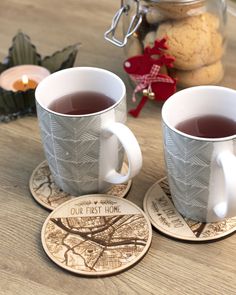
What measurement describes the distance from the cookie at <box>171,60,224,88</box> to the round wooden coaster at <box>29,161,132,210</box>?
171mm

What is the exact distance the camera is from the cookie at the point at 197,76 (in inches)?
29.7

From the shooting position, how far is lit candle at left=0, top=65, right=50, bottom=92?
784 mm

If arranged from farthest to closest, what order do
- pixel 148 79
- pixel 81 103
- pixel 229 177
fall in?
pixel 148 79, pixel 81 103, pixel 229 177

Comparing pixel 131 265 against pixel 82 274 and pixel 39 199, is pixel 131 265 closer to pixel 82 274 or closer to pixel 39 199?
pixel 82 274

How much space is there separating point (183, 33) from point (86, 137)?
0.25 meters

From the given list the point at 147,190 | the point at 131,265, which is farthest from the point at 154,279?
the point at 147,190

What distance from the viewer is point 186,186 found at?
0.55 m

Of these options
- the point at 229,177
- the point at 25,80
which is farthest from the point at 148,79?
the point at 229,177

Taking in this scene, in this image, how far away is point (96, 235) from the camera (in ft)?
1.86

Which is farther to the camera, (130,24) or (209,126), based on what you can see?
(130,24)

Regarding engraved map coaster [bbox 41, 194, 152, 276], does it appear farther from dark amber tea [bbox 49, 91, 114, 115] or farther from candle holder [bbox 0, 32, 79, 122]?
candle holder [bbox 0, 32, 79, 122]

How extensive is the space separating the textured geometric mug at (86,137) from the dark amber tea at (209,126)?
0.07 meters

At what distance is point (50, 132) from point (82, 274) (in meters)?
0.16

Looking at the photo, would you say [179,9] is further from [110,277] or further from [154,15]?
[110,277]
